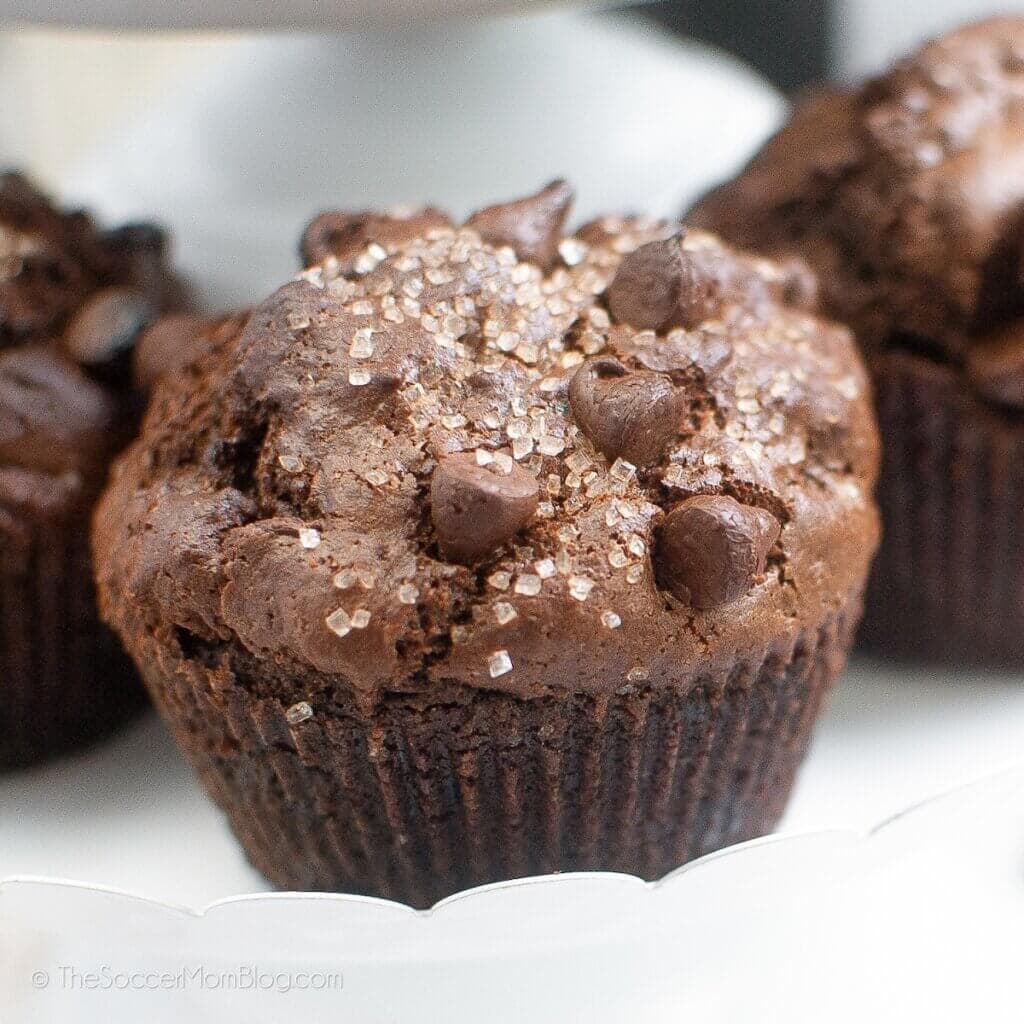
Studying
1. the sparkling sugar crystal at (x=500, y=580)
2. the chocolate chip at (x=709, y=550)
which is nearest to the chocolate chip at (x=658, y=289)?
the chocolate chip at (x=709, y=550)

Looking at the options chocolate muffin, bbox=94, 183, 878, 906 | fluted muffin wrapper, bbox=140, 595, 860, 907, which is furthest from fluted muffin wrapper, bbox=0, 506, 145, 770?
fluted muffin wrapper, bbox=140, 595, 860, 907

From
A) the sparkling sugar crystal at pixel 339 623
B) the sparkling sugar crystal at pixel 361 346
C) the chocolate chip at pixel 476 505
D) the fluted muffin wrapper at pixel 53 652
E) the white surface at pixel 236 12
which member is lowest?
the fluted muffin wrapper at pixel 53 652

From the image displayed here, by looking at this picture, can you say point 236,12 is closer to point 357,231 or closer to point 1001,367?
point 357,231

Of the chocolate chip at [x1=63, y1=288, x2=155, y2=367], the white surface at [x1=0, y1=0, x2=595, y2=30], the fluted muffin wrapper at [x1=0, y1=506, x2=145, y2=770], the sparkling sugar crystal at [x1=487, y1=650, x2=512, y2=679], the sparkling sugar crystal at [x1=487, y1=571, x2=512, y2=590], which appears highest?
the white surface at [x1=0, y1=0, x2=595, y2=30]

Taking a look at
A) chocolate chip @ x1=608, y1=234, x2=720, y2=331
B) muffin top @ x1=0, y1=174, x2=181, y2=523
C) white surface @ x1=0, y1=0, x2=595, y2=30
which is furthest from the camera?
muffin top @ x1=0, y1=174, x2=181, y2=523

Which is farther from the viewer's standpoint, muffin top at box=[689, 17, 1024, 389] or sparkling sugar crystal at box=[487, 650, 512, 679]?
muffin top at box=[689, 17, 1024, 389]

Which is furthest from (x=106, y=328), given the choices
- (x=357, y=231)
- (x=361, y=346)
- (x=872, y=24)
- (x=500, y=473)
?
(x=872, y=24)

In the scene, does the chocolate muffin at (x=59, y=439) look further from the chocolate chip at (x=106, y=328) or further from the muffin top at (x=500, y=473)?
the muffin top at (x=500, y=473)

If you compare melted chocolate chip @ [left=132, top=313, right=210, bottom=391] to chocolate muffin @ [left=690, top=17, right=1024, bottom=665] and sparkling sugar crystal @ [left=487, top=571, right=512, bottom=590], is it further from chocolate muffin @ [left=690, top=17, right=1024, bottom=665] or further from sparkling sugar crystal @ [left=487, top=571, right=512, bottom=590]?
chocolate muffin @ [left=690, top=17, right=1024, bottom=665]
